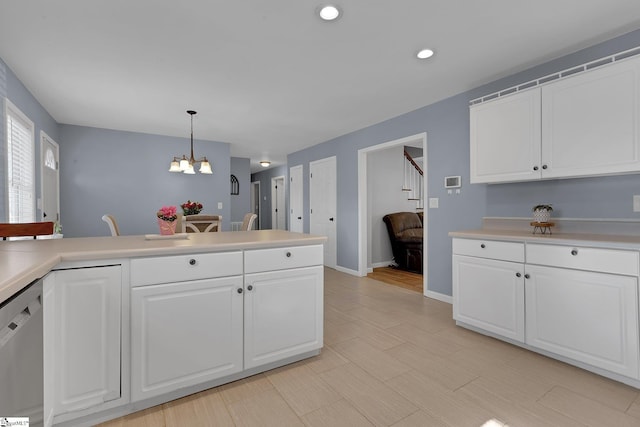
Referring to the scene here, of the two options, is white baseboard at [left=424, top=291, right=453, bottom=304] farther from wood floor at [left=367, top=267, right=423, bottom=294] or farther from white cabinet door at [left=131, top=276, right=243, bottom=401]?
white cabinet door at [left=131, top=276, right=243, bottom=401]

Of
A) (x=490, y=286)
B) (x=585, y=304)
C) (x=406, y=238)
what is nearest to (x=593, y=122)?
(x=585, y=304)

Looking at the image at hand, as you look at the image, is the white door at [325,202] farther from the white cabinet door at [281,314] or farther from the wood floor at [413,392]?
the white cabinet door at [281,314]

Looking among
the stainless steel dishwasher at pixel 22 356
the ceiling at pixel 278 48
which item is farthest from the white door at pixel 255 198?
the stainless steel dishwasher at pixel 22 356

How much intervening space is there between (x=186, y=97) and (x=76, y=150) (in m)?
2.59

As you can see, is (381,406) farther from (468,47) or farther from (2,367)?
(468,47)

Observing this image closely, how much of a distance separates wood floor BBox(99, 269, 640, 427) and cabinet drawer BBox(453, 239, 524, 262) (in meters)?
0.70

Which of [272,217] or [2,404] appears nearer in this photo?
[2,404]

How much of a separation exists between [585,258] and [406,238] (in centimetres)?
330

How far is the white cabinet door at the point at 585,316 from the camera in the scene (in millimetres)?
1788

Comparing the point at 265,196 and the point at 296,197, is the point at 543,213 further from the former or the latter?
the point at 265,196

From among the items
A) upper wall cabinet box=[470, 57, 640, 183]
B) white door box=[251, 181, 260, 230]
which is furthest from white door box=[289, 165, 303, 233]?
upper wall cabinet box=[470, 57, 640, 183]

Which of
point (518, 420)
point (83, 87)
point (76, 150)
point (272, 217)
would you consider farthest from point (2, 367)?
point (272, 217)

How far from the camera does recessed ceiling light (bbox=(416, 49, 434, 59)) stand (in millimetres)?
2449

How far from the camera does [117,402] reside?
1508 millimetres
